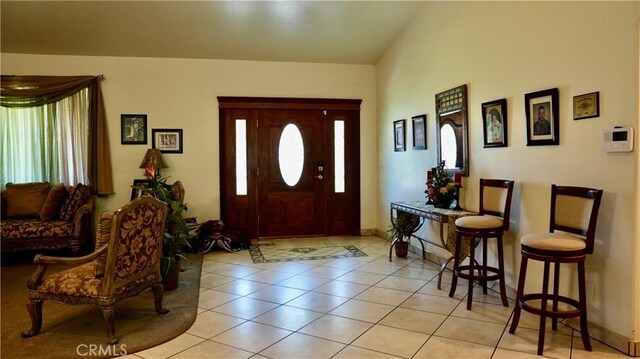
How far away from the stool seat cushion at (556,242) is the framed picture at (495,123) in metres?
1.18

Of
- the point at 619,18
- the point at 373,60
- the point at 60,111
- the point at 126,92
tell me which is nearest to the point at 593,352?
the point at 619,18

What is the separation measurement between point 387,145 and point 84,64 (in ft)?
14.9

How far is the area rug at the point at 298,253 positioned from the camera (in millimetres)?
5219

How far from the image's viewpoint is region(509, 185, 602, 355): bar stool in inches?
101

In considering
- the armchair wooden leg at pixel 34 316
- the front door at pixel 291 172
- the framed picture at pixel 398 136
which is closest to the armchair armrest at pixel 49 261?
the armchair wooden leg at pixel 34 316

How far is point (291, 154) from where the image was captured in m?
6.49

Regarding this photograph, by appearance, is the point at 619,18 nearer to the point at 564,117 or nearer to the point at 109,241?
the point at 564,117

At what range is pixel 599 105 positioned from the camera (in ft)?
8.89

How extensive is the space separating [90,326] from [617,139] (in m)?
3.83

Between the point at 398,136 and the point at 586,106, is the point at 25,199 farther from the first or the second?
the point at 586,106

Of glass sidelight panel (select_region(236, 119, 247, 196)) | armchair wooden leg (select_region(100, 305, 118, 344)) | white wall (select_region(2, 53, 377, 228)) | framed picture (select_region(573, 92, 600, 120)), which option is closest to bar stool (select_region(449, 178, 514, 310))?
framed picture (select_region(573, 92, 600, 120))

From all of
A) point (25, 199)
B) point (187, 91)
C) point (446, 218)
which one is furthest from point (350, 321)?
point (25, 199)

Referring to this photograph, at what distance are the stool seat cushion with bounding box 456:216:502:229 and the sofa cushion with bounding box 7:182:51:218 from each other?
522 centimetres

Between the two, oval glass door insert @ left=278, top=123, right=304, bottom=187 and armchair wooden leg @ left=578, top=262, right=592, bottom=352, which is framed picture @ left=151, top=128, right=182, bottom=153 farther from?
armchair wooden leg @ left=578, top=262, right=592, bottom=352
